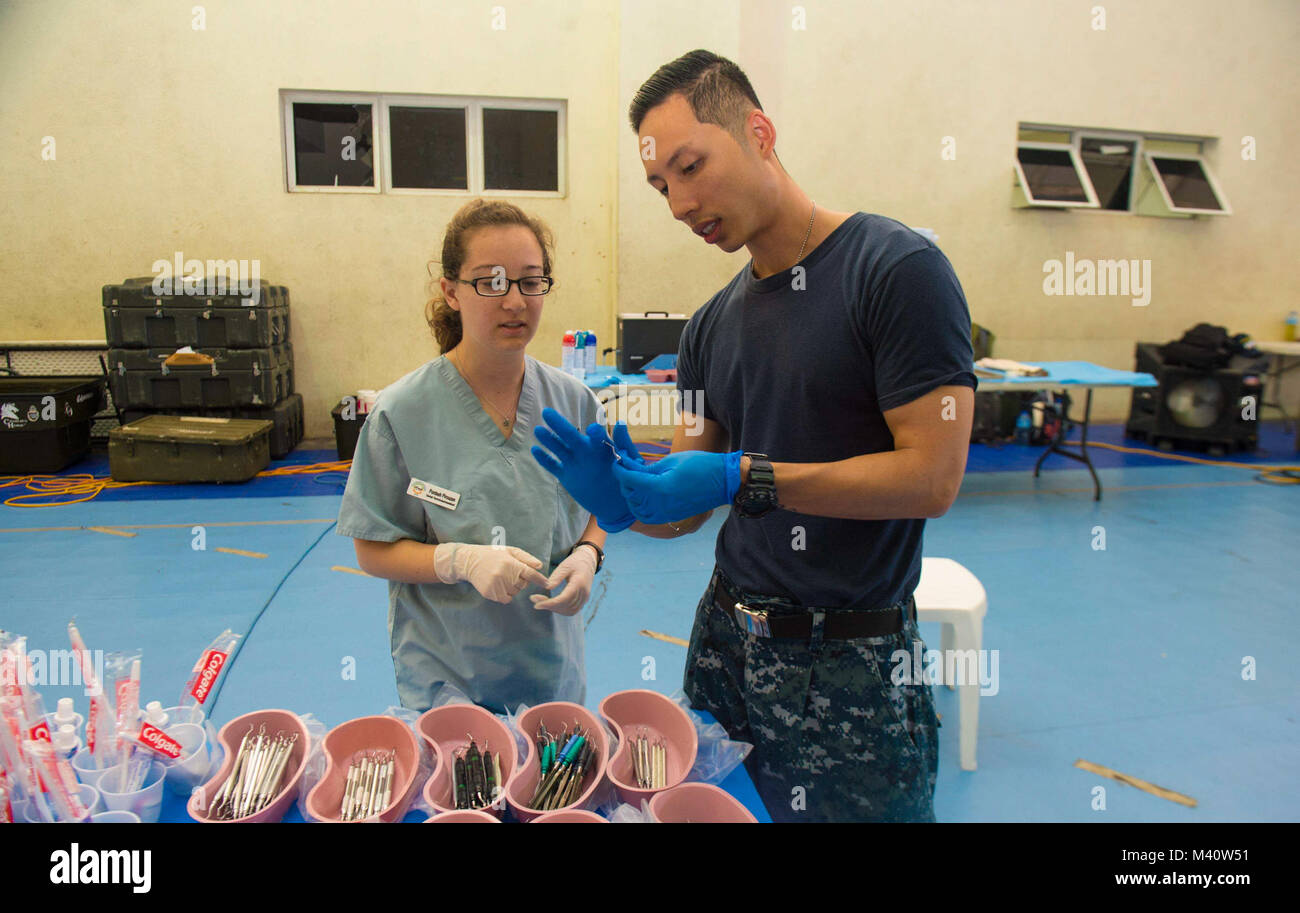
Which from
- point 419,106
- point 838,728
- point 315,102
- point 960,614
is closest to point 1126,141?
point 419,106

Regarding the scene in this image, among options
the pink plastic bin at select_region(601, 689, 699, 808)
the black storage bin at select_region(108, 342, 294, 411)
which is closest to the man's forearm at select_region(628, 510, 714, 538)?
the pink plastic bin at select_region(601, 689, 699, 808)

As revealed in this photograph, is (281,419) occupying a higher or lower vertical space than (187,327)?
lower

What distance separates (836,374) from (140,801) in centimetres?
109

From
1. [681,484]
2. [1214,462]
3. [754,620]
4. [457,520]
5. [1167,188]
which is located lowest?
[1214,462]

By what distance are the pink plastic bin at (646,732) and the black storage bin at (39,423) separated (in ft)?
17.7

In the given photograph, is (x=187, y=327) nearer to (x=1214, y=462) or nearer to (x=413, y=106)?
(x=413, y=106)

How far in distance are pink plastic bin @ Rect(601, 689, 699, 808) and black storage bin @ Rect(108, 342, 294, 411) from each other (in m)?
5.00

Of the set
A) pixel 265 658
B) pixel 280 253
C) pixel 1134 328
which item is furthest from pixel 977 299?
pixel 265 658

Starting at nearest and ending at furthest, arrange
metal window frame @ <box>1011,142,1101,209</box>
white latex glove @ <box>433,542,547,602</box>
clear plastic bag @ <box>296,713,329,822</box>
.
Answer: clear plastic bag @ <box>296,713,329,822</box> → white latex glove @ <box>433,542,547,602</box> → metal window frame @ <box>1011,142,1101,209</box>

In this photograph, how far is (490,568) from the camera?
1254 mm

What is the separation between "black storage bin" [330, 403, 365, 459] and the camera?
18.0 feet

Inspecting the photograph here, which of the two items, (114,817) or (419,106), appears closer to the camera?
(114,817)

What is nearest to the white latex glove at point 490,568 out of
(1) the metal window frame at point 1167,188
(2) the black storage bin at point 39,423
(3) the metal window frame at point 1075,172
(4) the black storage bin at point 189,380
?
(4) the black storage bin at point 189,380

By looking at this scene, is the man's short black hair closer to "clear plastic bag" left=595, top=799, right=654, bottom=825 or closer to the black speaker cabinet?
"clear plastic bag" left=595, top=799, right=654, bottom=825
